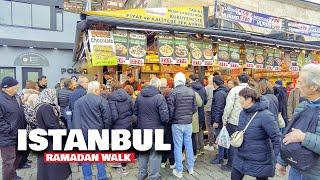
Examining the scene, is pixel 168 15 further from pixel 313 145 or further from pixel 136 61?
pixel 313 145

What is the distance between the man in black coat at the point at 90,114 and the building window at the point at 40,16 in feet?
62.6

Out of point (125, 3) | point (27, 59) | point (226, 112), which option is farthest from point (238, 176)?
point (27, 59)

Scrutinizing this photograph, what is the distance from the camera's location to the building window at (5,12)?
2009 centimetres

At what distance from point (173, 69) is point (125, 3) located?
8033mm

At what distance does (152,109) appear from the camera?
5.36m

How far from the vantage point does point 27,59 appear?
21062 millimetres

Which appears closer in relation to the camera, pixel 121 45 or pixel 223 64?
pixel 121 45

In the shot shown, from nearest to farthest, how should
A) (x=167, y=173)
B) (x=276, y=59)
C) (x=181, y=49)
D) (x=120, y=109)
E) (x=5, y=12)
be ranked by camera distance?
(x=120, y=109)
(x=167, y=173)
(x=181, y=49)
(x=276, y=59)
(x=5, y=12)

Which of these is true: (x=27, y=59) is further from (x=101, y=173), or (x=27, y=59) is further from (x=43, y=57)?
(x=101, y=173)

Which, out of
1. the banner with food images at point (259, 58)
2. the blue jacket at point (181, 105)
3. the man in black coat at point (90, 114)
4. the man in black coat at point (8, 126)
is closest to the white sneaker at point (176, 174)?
the blue jacket at point (181, 105)

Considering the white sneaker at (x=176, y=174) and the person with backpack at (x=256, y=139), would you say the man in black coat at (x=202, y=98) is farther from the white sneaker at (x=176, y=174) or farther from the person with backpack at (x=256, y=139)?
the person with backpack at (x=256, y=139)

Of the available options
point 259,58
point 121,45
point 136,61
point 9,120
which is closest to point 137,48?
point 136,61

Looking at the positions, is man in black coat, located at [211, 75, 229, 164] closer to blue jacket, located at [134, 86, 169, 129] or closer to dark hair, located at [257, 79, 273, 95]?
dark hair, located at [257, 79, 273, 95]

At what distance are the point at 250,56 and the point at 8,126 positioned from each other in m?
7.70
